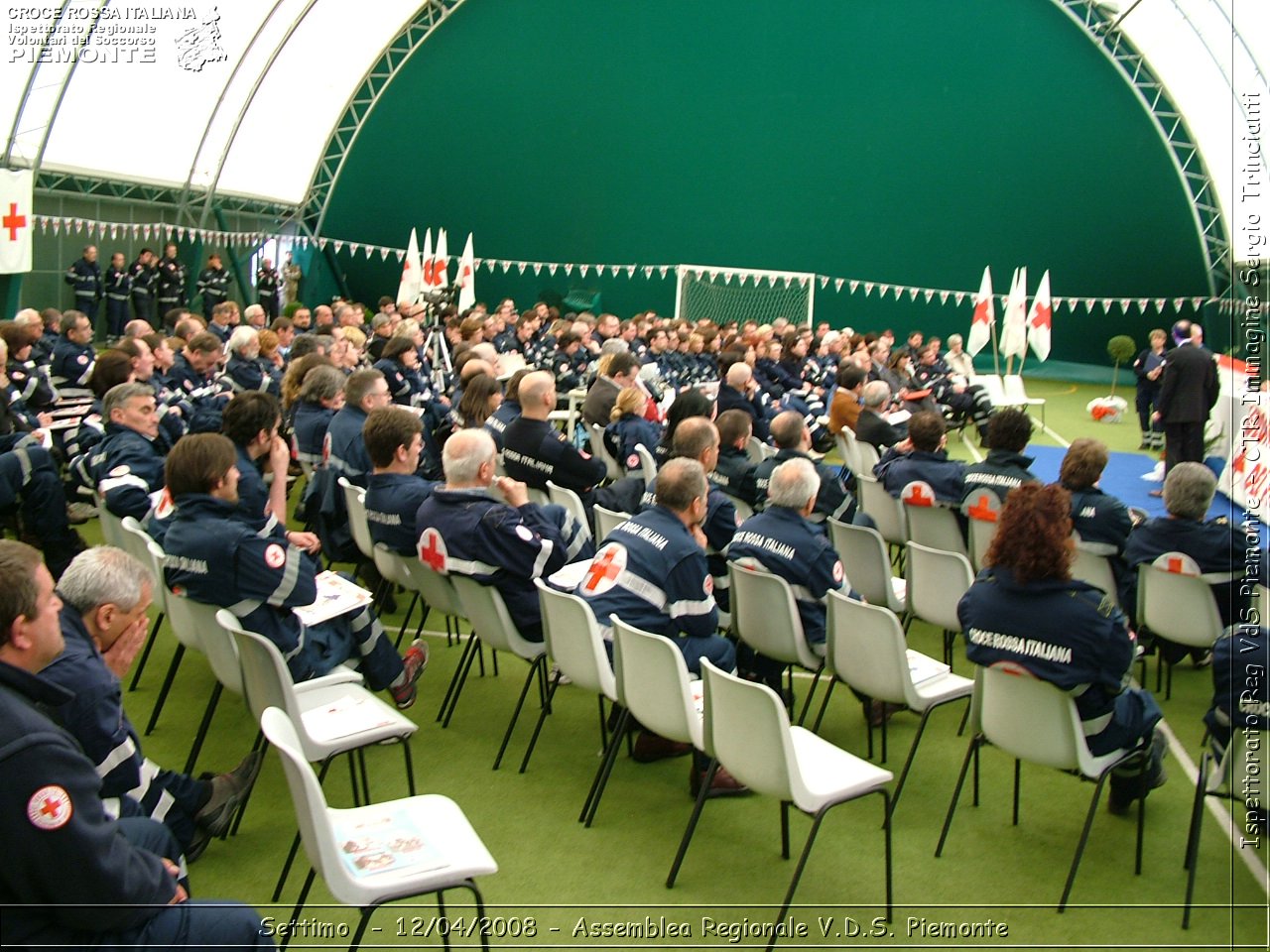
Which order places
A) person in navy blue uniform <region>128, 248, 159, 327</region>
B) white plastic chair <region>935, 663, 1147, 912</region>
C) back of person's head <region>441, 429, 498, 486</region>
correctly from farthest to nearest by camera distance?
person in navy blue uniform <region>128, 248, 159, 327</region> → back of person's head <region>441, 429, 498, 486</region> → white plastic chair <region>935, 663, 1147, 912</region>

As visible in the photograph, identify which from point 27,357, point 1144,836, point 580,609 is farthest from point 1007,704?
point 27,357

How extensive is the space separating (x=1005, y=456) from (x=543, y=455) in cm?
246

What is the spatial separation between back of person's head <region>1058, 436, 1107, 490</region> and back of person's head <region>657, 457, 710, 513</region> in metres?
2.16

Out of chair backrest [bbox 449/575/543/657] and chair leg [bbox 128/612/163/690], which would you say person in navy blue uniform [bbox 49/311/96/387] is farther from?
chair backrest [bbox 449/575/543/657]

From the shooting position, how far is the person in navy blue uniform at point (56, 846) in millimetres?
2113

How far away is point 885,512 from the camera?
6.82 meters

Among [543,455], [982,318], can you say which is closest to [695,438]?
[543,455]

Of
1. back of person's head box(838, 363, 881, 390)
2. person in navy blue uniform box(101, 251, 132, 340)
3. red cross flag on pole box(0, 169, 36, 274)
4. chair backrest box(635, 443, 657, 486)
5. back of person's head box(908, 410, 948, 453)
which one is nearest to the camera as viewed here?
back of person's head box(908, 410, 948, 453)

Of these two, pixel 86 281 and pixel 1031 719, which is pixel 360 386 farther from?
pixel 86 281

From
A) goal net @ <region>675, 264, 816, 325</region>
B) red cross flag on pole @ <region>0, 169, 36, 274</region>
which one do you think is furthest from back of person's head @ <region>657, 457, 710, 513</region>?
goal net @ <region>675, 264, 816, 325</region>

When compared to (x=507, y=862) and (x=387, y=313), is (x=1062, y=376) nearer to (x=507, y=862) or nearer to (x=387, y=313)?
(x=387, y=313)

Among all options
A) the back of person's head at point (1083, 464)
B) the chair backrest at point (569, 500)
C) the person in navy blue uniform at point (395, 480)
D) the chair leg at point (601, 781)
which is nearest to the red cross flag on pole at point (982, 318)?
the back of person's head at point (1083, 464)

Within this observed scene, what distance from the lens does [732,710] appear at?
3.37 metres

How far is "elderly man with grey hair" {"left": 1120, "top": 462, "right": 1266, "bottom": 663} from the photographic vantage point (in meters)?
4.85
